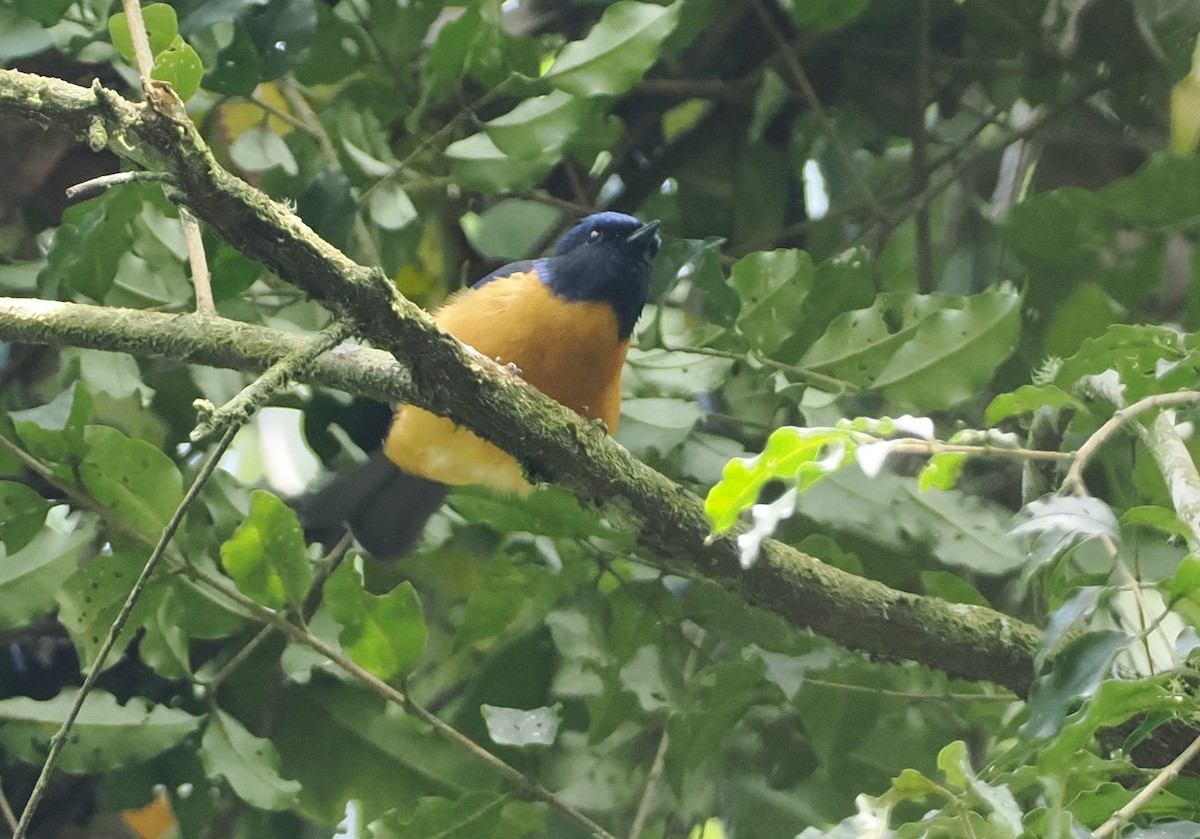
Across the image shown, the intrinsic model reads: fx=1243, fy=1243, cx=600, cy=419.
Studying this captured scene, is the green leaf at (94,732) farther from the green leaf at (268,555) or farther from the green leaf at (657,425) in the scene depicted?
the green leaf at (657,425)

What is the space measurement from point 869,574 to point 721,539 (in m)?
0.65

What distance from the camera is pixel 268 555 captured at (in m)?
2.00

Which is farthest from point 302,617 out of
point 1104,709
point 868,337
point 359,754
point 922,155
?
point 922,155

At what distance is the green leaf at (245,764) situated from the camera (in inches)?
80.4

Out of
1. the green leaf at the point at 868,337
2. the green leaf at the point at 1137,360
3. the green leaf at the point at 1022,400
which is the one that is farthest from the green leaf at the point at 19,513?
the green leaf at the point at 1137,360

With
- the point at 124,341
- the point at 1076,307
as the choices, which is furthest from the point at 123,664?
the point at 1076,307

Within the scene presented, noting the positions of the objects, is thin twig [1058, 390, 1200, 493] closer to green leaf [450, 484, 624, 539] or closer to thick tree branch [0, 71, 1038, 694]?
thick tree branch [0, 71, 1038, 694]

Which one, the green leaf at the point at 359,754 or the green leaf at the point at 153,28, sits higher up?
the green leaf at the point at 153,28

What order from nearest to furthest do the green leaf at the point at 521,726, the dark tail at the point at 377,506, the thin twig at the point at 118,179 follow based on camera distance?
the thin twig at the point at 118,179 < the green leaf at the point at 521,726 < the dark tail at the point at 377,506

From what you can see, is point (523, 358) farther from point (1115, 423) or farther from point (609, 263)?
point (1115, 423)

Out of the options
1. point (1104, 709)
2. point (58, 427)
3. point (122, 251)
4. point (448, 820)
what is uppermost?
point (1104, 709)

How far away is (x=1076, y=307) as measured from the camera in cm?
238

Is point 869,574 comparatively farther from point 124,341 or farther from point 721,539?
point 124,341

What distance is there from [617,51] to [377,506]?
3.31 ft
